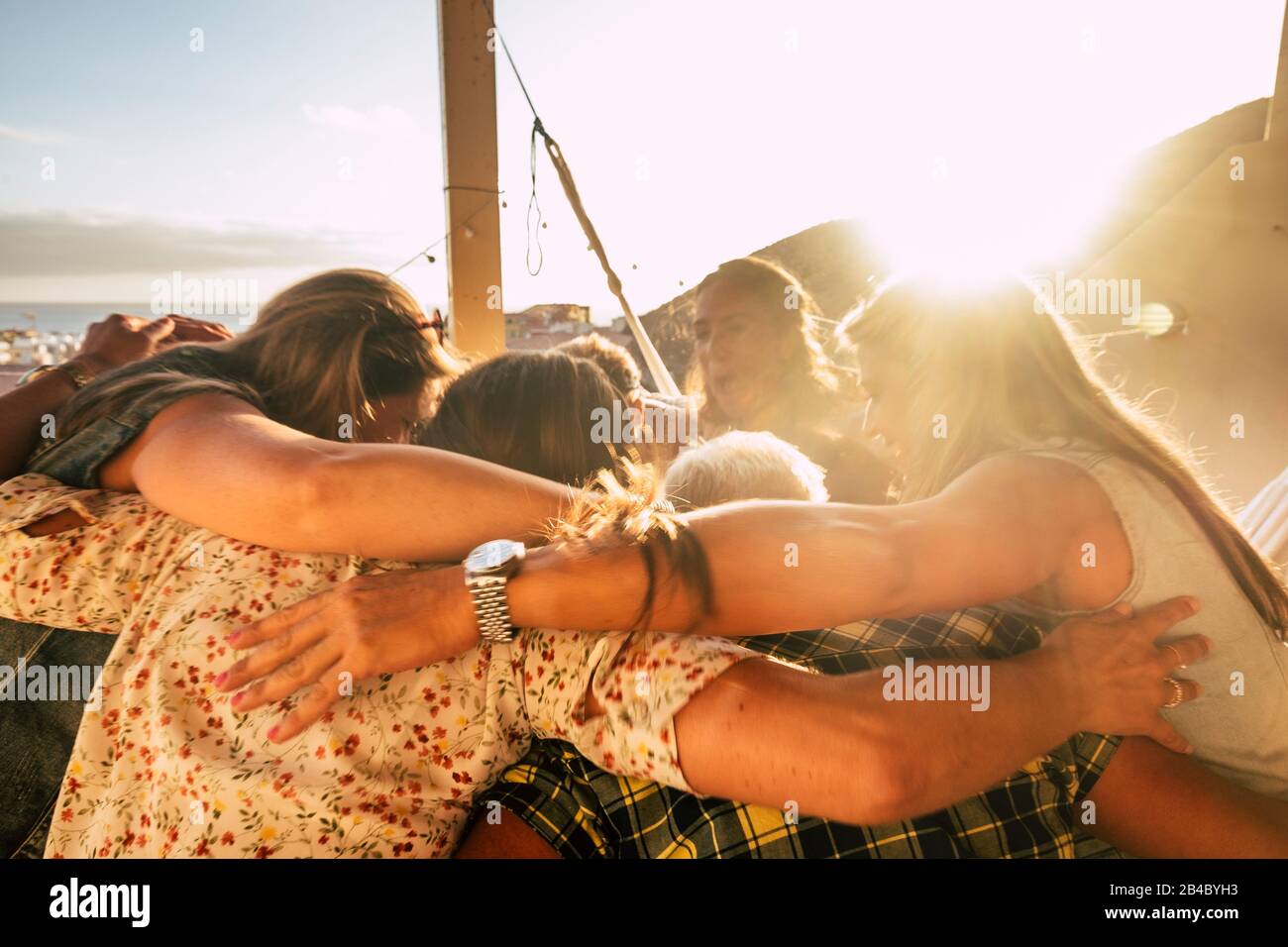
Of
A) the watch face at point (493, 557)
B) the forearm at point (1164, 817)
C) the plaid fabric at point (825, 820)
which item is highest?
the watch face at point (493, 557)

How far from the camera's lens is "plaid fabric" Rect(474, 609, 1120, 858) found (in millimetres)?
1009

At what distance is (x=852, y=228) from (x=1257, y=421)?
313cm

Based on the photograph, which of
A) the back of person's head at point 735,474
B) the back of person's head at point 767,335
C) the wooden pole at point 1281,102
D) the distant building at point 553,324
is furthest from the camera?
the distant building at point 553,324

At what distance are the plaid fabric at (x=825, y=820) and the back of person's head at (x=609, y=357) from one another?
1352 mm

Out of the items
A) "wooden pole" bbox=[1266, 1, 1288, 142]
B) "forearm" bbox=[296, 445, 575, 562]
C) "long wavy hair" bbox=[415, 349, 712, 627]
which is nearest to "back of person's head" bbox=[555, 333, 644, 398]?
"long wavy hair" bbox=[415, 349, 712, 627]

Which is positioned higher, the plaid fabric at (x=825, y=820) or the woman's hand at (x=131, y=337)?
the woman's hand at (x=131, y=337)

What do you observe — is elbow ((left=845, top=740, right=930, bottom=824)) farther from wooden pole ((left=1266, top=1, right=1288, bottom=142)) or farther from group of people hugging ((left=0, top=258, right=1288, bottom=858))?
wooden pole ((left=1266, top=1, right=1288, bottom=142))

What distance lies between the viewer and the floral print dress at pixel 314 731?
0.98 meters

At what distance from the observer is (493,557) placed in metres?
1.05

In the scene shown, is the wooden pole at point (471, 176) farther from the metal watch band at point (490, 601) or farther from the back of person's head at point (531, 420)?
the metal watch band at point (490, 601)

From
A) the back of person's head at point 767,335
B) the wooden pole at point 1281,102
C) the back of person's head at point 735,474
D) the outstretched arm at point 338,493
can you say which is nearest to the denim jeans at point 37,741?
the outstretched arm at point 338,493
